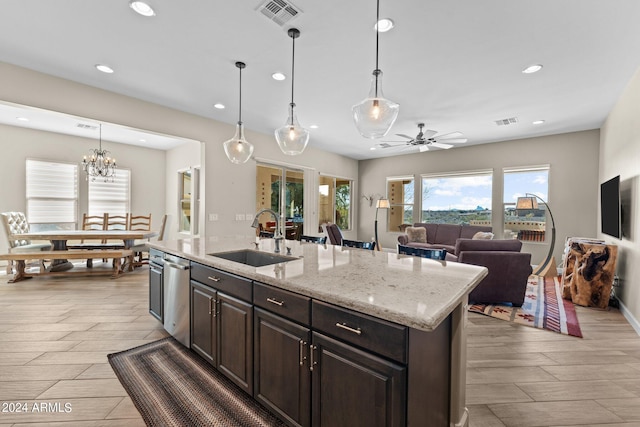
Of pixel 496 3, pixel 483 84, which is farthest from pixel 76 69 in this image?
pixel 483 84

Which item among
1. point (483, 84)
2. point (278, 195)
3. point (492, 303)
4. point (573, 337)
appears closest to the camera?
point (573, 337)

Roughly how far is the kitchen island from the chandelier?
18.0ft

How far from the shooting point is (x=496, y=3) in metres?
2.13

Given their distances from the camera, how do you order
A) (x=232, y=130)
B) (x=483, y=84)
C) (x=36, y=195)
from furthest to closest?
(x=36, y=195), (x=232, y=130), (x=483, y=84)

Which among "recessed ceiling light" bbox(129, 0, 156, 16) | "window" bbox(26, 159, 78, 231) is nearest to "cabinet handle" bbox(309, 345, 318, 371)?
"recessed ceiling light" bbox(129, 0, 156, 16)

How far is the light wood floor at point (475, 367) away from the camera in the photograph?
5.60ft

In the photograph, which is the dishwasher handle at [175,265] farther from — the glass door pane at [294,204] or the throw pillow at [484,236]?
the throw pillow at [484,236]

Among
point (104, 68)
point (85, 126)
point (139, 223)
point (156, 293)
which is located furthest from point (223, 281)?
point (139, 223)

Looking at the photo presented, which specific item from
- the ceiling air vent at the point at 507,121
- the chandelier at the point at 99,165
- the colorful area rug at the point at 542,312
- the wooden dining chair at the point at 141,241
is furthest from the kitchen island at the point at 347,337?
the chandelier at the point at 99,165

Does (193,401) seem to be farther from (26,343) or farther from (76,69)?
(76,69)

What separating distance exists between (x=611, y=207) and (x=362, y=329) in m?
4.75

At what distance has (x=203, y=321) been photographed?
2.10 metres

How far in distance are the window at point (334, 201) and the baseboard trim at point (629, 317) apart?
562cm

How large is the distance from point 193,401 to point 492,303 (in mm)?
3752
